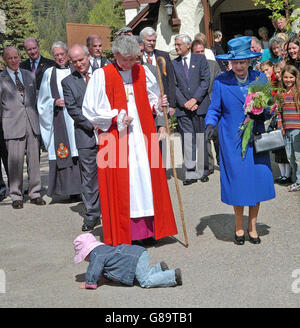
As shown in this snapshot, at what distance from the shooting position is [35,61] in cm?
1132

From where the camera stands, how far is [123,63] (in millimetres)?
6910

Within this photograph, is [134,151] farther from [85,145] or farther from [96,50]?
[96,50]

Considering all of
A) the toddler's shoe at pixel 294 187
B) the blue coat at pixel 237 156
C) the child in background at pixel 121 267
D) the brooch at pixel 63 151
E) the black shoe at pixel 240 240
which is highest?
the blue coat at pixel 237 156

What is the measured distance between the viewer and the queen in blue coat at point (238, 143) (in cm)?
682

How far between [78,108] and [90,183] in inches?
35.9

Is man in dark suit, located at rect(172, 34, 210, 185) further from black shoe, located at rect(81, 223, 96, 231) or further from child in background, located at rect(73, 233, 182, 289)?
child in background, located at rect(73, 233, 182, 289)

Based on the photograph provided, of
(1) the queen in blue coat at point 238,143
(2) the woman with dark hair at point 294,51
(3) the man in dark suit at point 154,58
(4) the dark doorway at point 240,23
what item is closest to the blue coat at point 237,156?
(1) the queen in blue coat at point 238,143

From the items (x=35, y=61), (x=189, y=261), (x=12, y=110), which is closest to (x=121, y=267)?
(x=189, y=261)

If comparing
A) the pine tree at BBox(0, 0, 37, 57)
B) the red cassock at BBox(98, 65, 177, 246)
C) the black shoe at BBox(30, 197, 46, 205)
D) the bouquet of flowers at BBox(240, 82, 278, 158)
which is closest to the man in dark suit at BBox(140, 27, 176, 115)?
the black shoe at BBox(30, 197, 46, 205)

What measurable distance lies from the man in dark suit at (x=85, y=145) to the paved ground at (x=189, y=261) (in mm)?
227

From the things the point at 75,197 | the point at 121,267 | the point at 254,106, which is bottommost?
the point at 75,197

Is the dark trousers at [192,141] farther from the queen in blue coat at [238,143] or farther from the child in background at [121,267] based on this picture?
the child in background at [121,267]

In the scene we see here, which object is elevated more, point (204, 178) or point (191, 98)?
point (191, 98)

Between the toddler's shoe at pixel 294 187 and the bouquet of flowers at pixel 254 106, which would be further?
the toddler's shoe at pixel 294 187
